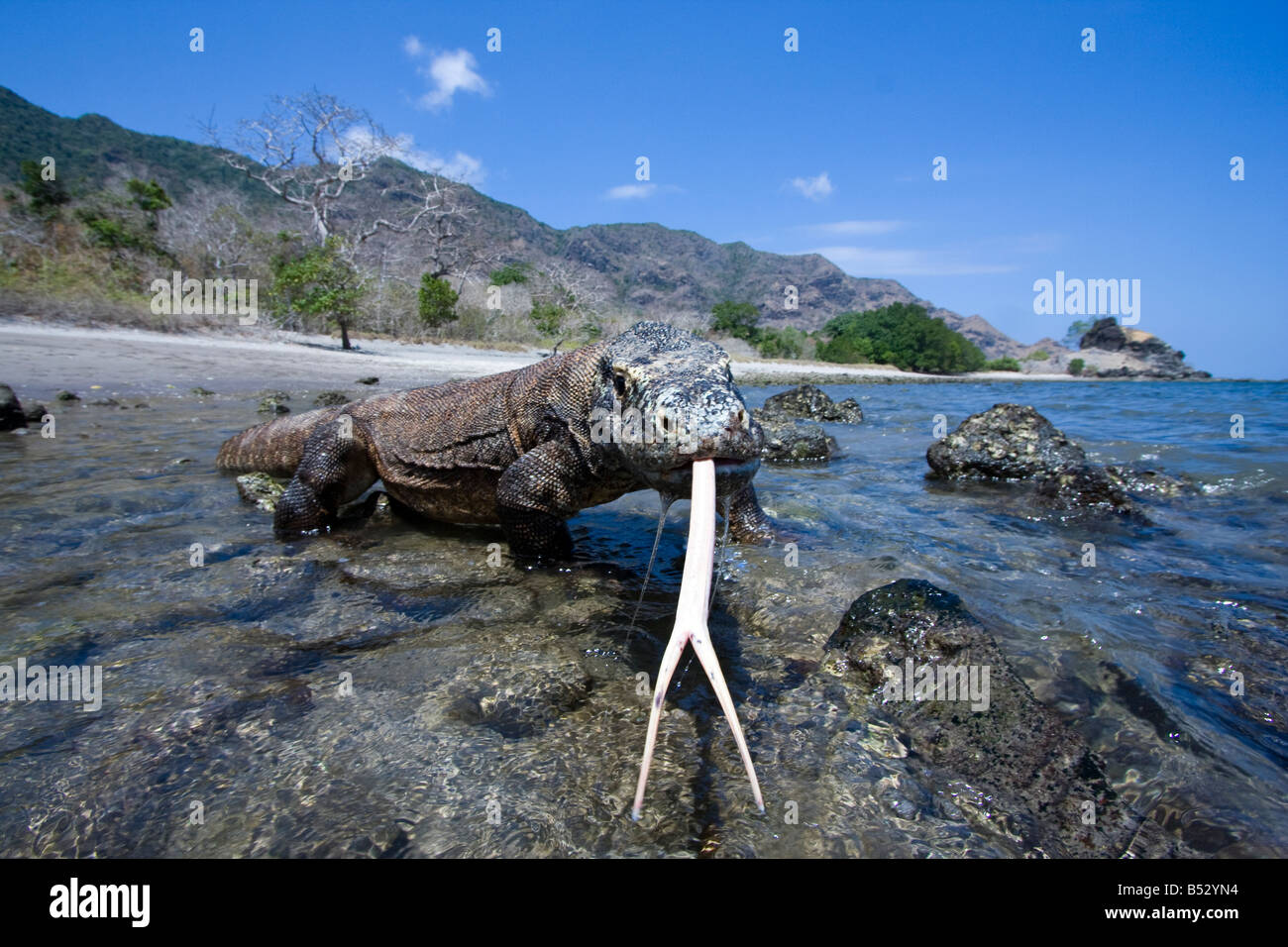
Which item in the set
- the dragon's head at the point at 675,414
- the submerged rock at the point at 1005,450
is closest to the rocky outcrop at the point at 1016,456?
the submerged rock at the point at 1005,450

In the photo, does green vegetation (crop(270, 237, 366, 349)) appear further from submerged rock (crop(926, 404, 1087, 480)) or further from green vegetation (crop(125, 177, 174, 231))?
submerged rock (crop(926, 404, 1087, 480))

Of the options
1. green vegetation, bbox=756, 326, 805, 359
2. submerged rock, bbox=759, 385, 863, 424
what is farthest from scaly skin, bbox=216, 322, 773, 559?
green vegetation, bbox=756, 326, 805, 359

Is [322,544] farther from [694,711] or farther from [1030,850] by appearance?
[1030,850]

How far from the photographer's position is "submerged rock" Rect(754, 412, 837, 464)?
372 inches

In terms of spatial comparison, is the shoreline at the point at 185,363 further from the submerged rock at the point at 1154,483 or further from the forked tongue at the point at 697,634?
the forked tongue at the point at 697,634

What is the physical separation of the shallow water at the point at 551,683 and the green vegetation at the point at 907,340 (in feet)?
261

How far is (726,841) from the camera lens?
196 centimetres

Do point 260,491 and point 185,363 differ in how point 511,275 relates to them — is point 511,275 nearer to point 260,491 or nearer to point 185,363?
point 185,363

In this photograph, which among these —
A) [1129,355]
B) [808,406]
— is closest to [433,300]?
[808,406]

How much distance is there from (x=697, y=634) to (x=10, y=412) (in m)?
12.0

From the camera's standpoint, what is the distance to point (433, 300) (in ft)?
108

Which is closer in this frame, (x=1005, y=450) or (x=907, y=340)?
(x=1005, y=450)
